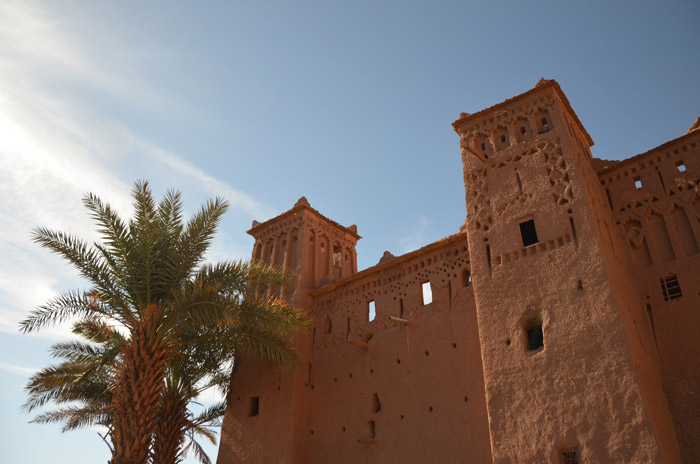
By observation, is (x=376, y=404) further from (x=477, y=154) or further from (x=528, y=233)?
(x=477, y=154)

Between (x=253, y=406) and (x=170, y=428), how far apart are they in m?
2.62

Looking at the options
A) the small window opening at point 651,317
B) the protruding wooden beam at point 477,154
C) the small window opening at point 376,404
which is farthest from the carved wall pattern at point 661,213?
the small window opening at point 376,404

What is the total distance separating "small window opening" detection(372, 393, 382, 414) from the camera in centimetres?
1379

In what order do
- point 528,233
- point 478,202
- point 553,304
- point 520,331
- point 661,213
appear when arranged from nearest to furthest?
point 553,304, point 520,331, point 528,233, point 661,213, point 478,202

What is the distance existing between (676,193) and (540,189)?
281 centimetres

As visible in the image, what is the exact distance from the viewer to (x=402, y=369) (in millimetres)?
13703

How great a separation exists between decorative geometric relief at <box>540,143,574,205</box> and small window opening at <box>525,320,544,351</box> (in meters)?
2.51

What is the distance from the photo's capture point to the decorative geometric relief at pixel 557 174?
11625 mm

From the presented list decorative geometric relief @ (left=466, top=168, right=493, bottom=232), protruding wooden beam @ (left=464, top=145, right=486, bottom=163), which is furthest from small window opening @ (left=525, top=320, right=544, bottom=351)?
protruding wooden beam @ (left=464, top=145, right=486, bottom=163)

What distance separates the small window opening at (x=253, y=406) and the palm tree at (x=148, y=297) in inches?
130

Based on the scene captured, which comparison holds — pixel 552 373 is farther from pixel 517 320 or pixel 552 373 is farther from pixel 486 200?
pixel 486 200

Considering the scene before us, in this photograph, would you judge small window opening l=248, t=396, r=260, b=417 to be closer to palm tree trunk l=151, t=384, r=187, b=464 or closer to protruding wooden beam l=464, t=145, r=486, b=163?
palm tree trunk l=151, t=384, r=187, b=464

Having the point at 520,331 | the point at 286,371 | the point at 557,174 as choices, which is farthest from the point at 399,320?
the point at 557,174

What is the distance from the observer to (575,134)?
44.1ft
